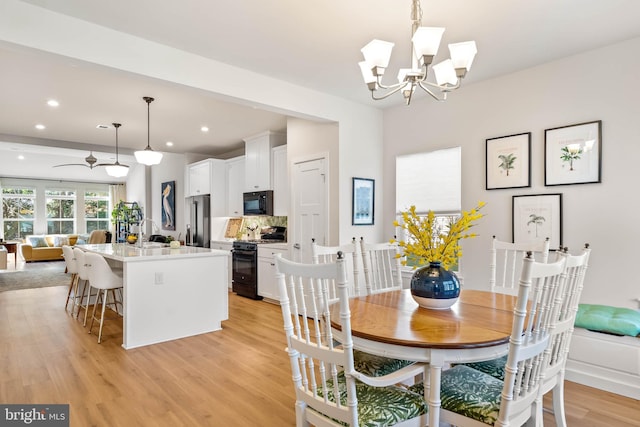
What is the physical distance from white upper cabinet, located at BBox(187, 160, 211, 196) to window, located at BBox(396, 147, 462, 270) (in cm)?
391

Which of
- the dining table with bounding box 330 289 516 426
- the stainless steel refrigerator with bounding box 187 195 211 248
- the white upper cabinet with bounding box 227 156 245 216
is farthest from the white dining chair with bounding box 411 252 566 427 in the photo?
the stainless steel refrigerator with bounding box 187 195 211 248

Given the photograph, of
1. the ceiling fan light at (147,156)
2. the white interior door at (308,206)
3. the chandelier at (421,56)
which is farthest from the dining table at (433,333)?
the ceiling fan light at (147,156)

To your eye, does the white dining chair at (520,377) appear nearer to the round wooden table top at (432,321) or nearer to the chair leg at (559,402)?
the round wooden table top at (432,321)

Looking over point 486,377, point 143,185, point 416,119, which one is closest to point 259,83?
point 416,119

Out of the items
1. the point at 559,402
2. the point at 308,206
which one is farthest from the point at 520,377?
the point at 308,206

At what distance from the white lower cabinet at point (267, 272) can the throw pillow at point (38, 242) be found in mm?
9000

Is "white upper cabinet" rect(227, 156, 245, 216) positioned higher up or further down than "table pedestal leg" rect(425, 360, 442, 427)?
higher up

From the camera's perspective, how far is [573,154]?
3.19 metres

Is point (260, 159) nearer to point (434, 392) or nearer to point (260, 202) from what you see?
point (260, 202)

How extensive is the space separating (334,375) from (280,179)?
454 cm

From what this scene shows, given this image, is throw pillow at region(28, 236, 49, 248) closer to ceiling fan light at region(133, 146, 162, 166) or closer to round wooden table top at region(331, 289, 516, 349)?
ceiling fan light at region(133, 146, 162, 166)

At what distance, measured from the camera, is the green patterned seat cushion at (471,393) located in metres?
1.53

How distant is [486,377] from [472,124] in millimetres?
2841

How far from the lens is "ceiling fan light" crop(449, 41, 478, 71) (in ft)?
6.72
